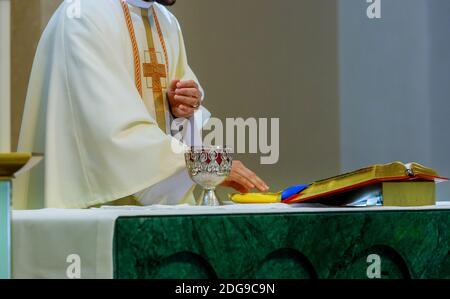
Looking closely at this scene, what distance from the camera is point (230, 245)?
137 cm

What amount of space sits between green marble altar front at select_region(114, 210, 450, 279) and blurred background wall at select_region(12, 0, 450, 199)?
9.93ft

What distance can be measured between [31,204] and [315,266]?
108 centimetres

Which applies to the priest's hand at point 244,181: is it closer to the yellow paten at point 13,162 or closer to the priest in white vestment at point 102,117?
the priest in white vestment at point 102,117

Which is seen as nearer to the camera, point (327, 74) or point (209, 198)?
point (209, 198)

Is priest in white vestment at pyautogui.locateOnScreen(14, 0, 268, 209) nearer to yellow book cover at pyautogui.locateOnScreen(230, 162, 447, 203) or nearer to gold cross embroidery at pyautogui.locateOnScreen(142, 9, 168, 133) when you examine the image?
gold cross embroidery at pyautogui.locateOnScreen(142, 9, 168, 133)

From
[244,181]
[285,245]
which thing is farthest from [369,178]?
[244,181]

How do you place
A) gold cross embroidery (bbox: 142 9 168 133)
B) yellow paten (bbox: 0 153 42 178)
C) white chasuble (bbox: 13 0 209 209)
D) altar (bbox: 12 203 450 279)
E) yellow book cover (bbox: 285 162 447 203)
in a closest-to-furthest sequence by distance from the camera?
yellow paten (bbox: 0 153 42 178)
altar (bbox: 12 203 450 279)
yellow book cover (bbox: 285 162 447 203)
white chasuble (bbox: 13 0 209 209)
gold cross embroidery (bbox: 142 9 168 133)

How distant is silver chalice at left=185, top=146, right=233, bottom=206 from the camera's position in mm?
1815

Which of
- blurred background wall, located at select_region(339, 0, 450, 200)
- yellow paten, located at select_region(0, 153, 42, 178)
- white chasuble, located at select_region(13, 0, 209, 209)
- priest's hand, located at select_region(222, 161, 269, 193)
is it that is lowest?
yellow paten, located at select_region(0, 153, 42, 178)

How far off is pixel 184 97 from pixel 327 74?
2565mm

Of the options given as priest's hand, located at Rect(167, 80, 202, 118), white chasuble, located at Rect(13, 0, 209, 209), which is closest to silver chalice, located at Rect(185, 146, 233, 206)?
white chasuble, located at Rect(13, 0, 209, 209)

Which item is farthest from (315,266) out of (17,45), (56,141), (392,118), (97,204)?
(392,118)

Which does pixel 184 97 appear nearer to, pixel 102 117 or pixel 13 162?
pixel 102 117

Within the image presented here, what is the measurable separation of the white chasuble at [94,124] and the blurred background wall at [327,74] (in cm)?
222
